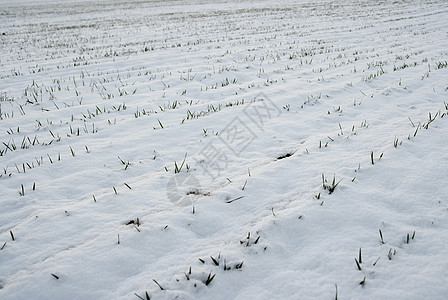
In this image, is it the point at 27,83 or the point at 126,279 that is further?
Answer: the point at 27,83

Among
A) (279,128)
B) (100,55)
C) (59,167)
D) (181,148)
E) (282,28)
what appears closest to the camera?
(59,167)

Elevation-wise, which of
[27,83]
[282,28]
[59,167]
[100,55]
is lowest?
[59,167]

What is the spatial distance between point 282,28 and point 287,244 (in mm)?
12537

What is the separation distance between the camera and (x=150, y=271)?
168 centimetres

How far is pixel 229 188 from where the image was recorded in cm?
238

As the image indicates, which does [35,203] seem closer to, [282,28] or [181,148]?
[181,148]

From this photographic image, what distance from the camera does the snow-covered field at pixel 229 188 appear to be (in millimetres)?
1628

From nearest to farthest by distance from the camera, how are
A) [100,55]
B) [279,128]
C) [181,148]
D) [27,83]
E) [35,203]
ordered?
[35,203]
[181,148]
[279,128]
[27,83]
[100,55]

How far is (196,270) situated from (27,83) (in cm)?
604

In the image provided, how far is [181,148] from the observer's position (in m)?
3.13

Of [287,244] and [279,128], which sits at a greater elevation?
[279,128]

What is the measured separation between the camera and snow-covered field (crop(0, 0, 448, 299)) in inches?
64.1

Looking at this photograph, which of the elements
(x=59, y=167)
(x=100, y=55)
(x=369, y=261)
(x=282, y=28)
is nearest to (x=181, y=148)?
(x=59, y=167)

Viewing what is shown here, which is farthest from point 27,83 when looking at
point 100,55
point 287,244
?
point 287,244
